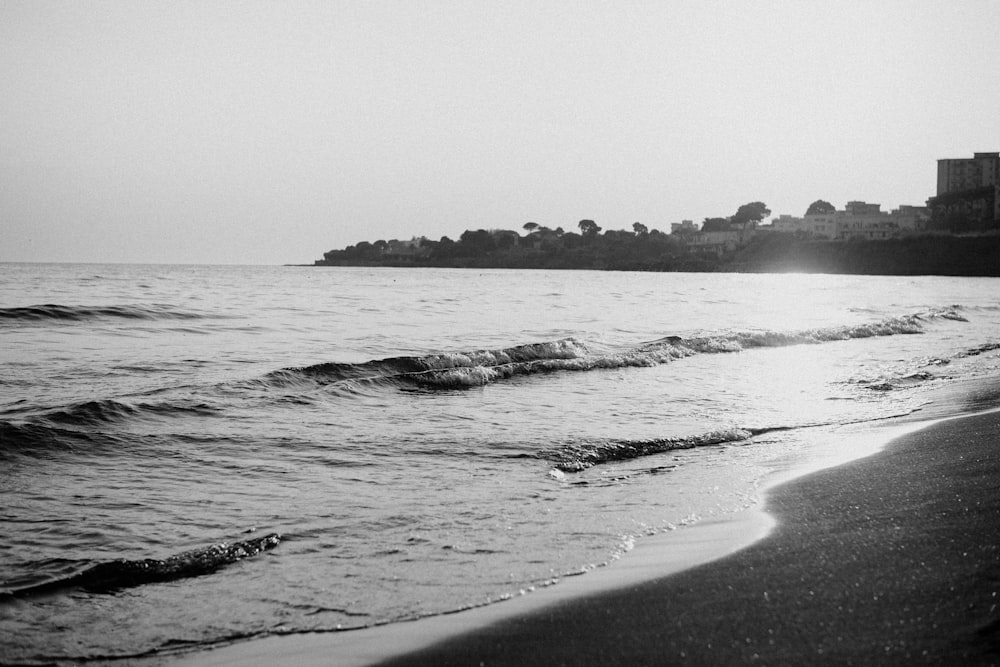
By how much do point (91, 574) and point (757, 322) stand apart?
23376 millimetres

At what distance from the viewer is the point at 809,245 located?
5581 inches

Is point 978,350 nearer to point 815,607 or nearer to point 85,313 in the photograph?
point 815,607

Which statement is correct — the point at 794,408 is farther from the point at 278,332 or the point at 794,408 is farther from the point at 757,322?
the point at 757,322

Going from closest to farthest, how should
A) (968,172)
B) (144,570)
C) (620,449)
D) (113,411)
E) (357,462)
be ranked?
(144,570)
(357,462)
(620,449)
(113,411)
(968,172)

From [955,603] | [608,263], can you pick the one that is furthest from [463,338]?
[608,263]

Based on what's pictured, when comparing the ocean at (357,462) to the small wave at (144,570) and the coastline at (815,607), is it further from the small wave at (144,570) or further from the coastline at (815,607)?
the coastline at (815,607)

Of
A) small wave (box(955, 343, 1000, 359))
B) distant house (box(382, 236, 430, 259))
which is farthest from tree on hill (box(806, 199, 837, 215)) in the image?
small wave (box(955, 343, 1000, 359))

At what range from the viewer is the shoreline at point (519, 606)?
2.99 meters

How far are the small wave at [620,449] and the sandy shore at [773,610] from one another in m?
2.39

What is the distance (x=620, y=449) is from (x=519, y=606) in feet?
12.4

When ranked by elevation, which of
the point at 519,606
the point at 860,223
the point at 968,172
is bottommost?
the point at 519,606

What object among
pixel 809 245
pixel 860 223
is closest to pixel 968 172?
pixel 860 223

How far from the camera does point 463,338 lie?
59.3ft

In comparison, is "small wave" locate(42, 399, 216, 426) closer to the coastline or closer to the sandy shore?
the sandy shore
